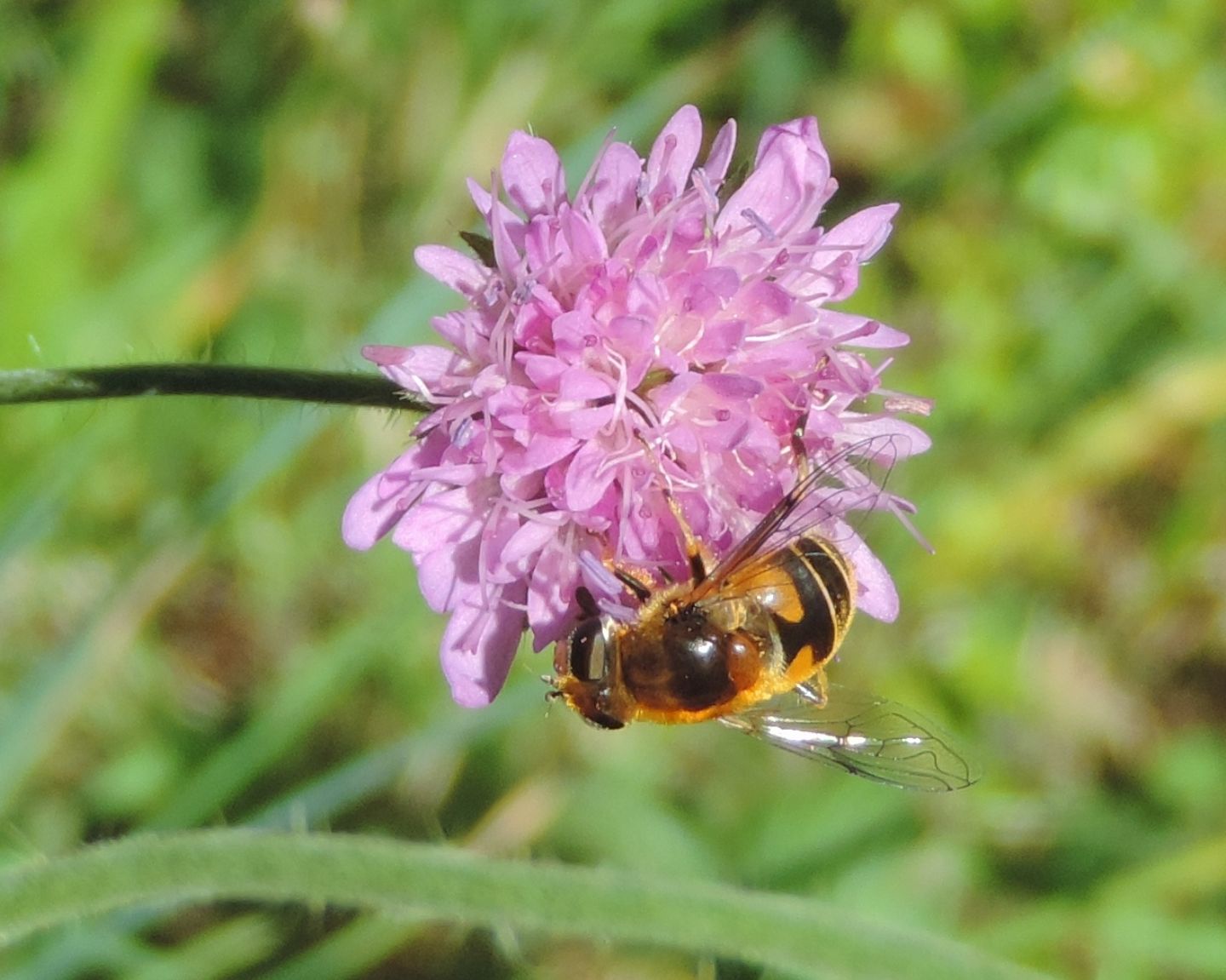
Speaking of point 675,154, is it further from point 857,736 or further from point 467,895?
point 467,895

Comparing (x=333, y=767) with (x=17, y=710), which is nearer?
(x=17, y=710)

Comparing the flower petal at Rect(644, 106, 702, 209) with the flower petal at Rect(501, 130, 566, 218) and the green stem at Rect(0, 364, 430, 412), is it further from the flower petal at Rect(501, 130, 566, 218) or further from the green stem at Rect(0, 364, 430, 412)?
the green stem at Rect(0, 364, 430, 412)

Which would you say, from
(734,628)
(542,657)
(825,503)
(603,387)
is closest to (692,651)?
(734,628)

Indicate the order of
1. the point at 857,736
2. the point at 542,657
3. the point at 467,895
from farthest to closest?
the point at 542,657
the point at 857,736
the point at 467,895

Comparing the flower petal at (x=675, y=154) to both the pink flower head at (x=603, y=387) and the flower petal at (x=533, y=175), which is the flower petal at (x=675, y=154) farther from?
the flower petal at (x=533, y=175)

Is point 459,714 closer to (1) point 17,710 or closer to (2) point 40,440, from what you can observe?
(1) point 17,710

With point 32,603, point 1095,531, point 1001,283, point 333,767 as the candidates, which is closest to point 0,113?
point 32,603
